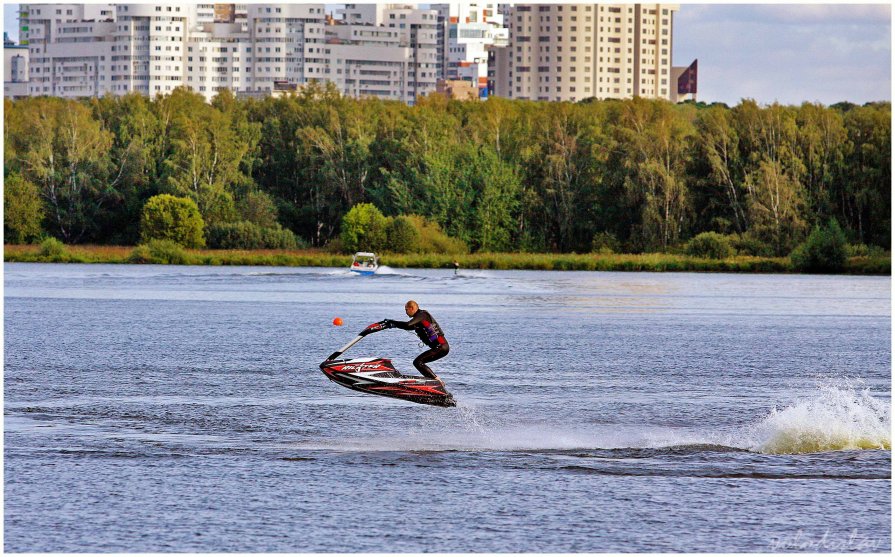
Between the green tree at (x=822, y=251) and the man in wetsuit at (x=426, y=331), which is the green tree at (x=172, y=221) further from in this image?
the man in wetsuit at (x=426, y=331)

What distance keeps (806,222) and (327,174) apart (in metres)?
35.6

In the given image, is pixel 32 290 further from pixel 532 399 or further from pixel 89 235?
pixel 532 399

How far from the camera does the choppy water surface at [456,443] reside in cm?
1869

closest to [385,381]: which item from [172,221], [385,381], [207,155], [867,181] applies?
[385,381]

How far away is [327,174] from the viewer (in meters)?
108

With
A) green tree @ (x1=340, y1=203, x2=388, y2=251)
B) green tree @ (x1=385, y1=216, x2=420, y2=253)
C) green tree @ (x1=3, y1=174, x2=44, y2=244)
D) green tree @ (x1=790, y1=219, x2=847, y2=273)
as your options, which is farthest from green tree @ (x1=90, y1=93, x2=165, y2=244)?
green tree @ (x1=790, y1=219, x2=847, y2=273)

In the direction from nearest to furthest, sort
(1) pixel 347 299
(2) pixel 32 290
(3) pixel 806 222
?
1. (1) pixel 347 299
2. (2) pixel 32 290
3. (3) pixel 806 222

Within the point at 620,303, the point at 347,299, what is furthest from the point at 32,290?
the point at 620,303

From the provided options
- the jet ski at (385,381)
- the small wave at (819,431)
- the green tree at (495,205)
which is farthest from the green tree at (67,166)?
the small wave at (819,431)

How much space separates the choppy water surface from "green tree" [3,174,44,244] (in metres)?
54.3

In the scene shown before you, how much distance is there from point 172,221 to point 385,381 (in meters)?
78.5

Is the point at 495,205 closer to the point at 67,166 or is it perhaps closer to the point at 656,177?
the point at 656,177

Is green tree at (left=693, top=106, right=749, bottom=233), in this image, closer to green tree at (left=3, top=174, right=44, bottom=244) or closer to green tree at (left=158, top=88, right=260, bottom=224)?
green tree at (left=158, top=88, right=260, bottom=224)

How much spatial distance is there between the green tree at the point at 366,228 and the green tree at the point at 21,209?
73.5 ft
